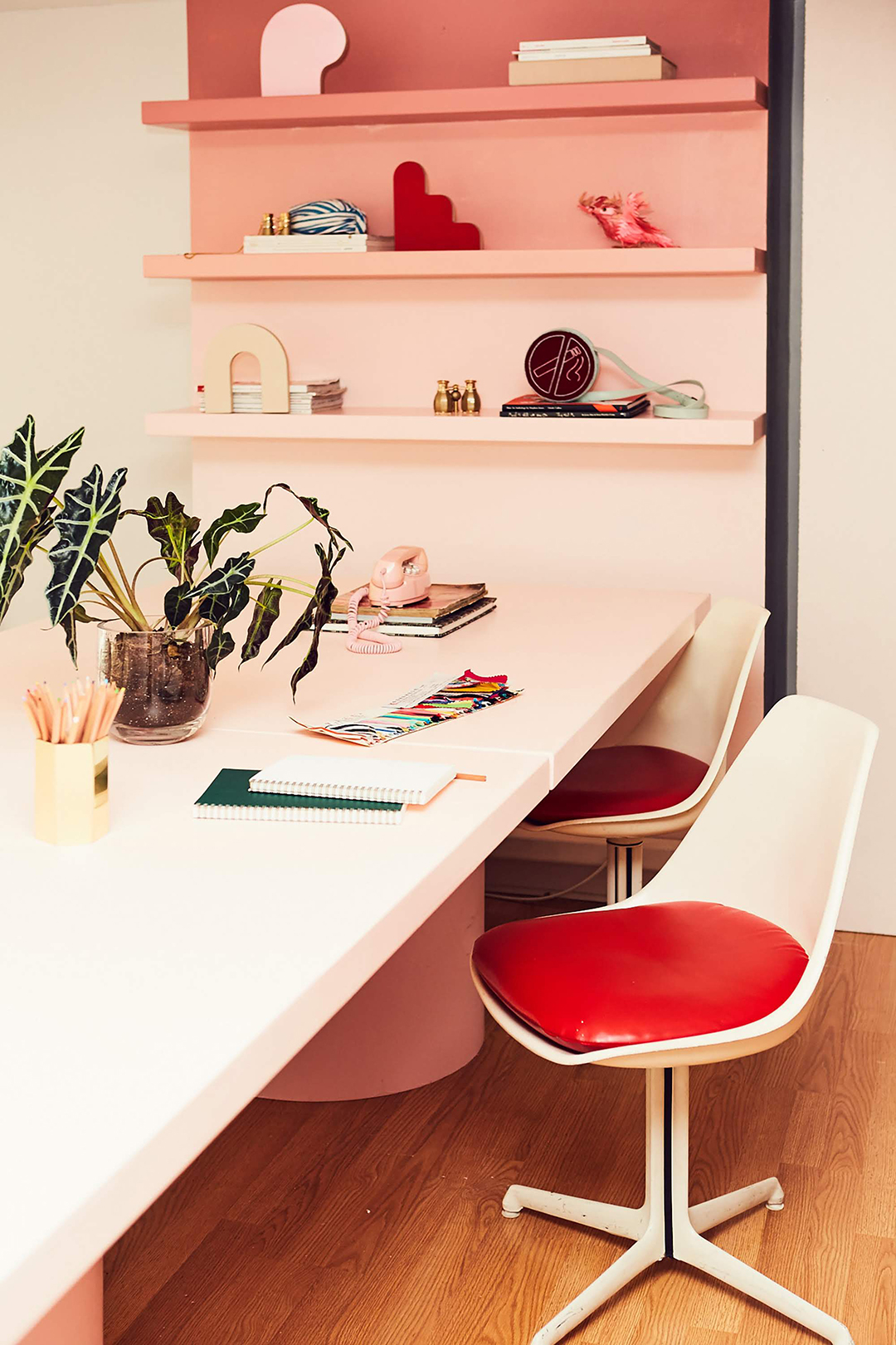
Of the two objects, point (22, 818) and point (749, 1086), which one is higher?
point (22, 818)

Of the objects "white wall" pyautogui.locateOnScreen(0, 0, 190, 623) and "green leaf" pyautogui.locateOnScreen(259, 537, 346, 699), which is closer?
"green leaf" pyautogui.locateOnScreen(259, 537, 346, 699)

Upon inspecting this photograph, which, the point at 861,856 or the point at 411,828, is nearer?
the point at 411,828

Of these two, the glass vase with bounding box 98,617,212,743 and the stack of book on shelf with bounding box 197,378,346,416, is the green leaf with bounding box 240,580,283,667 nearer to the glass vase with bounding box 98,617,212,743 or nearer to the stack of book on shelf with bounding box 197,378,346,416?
the glass vase with bounding box 98,617,212,743

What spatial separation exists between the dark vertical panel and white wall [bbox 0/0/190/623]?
1.79m

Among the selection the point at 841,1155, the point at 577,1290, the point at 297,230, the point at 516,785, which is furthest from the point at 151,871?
the point at 297,230

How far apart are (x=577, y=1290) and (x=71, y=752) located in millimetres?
1079

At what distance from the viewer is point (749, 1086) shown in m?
2.57

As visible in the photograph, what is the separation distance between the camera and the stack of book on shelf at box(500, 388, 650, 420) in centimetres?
317

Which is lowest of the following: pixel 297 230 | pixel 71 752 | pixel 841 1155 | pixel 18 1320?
pixel 841 1155

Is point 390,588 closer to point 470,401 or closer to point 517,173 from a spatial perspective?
point 470,401

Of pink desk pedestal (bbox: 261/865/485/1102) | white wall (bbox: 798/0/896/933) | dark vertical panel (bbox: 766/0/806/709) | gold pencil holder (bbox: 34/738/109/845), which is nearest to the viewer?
gold pencil holder (bbox: 34/738/109/845)

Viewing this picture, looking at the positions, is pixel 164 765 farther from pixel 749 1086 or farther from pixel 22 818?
pixel 749 1086

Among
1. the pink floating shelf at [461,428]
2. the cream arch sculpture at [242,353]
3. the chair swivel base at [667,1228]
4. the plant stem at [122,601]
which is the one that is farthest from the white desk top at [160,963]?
the cream arch sculpture at [242,353]

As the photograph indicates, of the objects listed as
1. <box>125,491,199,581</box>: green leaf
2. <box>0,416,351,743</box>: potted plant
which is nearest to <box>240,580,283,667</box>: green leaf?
<box>0,416,351,743</box>: potted plant
